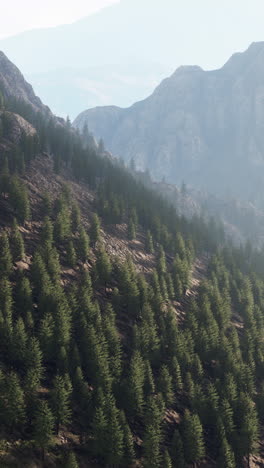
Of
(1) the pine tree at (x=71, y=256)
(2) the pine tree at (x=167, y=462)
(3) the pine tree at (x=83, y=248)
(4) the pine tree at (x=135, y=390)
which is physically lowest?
(2) the pine tree at (x=167, y=462)

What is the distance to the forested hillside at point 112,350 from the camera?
172 ft

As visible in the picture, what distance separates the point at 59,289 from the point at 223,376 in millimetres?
36691

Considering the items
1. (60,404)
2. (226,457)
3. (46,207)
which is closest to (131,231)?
(46,207)

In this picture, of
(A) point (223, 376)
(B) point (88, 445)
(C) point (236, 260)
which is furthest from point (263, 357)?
(C) point (236, 260)

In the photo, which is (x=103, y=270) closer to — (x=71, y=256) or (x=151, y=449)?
(x=71, y=256)

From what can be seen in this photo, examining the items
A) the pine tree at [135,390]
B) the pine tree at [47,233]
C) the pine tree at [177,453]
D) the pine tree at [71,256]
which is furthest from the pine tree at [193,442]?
the pine tree at [47,233]

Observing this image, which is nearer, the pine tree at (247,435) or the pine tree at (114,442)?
the pine tree at (114,442)

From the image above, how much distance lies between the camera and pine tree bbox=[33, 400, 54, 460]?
47.1m

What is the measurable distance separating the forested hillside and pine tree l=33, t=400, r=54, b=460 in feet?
0.54

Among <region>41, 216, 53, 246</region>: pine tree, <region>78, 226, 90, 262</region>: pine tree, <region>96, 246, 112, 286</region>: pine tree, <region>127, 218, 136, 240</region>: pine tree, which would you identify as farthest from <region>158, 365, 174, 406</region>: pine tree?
<region>127, 218, 136, 240</region>: pine tree

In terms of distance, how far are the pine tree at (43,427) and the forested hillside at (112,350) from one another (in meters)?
0.16

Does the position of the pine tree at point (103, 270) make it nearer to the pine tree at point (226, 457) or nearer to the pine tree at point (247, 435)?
the pine tree at point (247, 435)

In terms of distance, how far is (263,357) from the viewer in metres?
87.1

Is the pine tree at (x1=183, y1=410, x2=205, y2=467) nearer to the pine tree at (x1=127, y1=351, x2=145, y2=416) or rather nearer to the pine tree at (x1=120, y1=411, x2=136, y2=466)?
the pine tree at (x1=127, y1=351, x2=145, y2=416)
